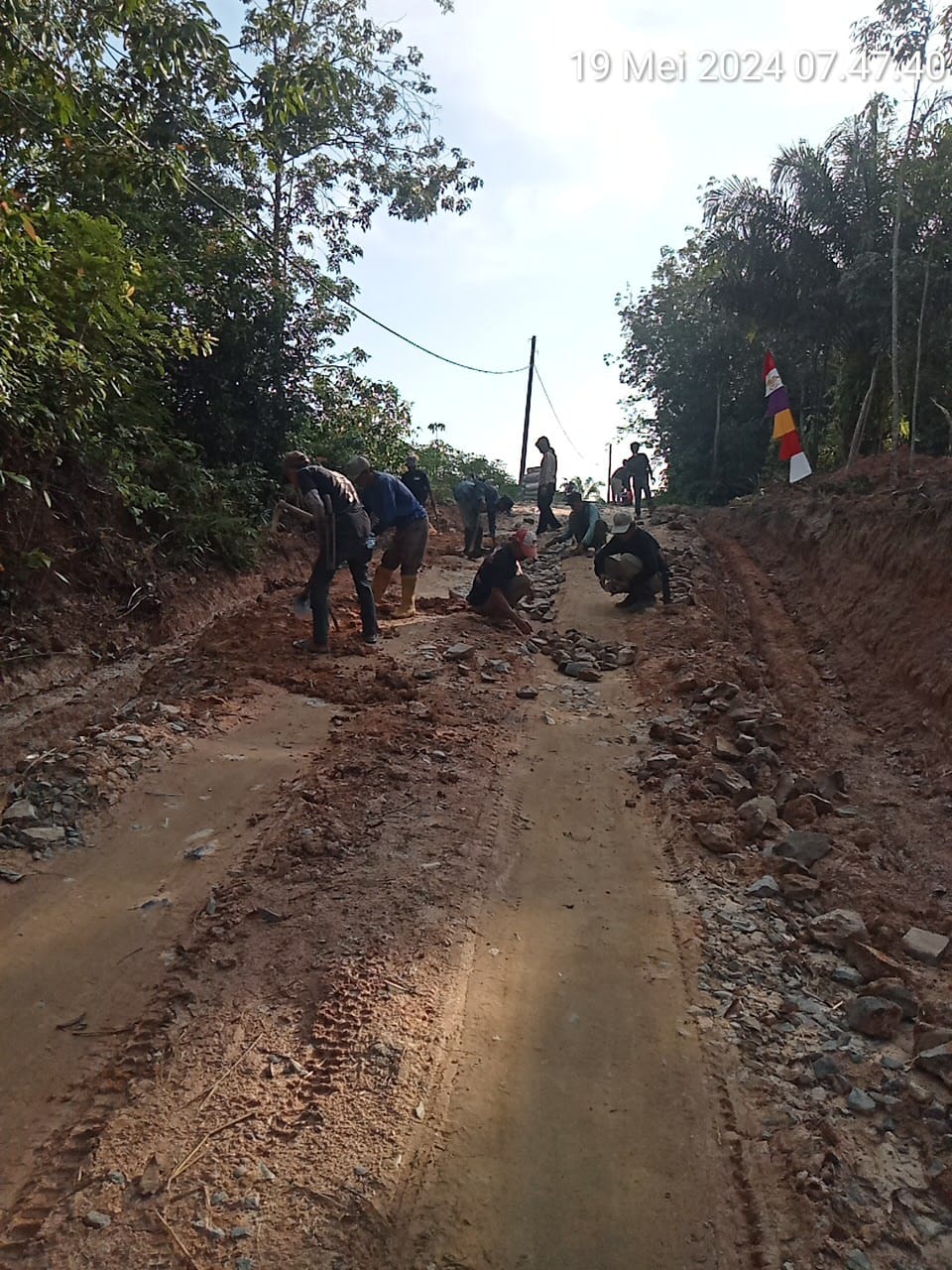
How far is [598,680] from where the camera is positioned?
320 inches

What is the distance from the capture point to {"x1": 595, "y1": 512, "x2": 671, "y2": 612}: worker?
10820mm

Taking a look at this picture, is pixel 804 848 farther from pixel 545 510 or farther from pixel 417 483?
pixel 545 510

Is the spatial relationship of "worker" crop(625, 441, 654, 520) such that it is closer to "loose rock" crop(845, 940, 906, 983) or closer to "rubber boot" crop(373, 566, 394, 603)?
"rubber boot" crop(373, 566, 394, 603)

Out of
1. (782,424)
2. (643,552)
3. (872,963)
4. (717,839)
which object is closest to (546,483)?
(782,424)

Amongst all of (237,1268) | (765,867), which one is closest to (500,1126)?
(237,1268)

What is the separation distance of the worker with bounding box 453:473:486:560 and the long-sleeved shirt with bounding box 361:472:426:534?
4388 mm

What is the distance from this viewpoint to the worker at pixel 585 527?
13898 millimetres

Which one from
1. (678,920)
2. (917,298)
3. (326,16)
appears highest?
(326,16)

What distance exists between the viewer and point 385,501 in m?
8.82

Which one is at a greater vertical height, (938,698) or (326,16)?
(326,16)

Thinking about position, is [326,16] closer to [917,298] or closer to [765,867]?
[917,298]

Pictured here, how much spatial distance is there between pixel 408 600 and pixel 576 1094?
23.2 ft

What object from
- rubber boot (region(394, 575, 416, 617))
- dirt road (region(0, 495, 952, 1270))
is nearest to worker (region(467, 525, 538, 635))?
rubber boot (region(394, 575, 416, 617))

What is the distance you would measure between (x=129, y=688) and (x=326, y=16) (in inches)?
561
